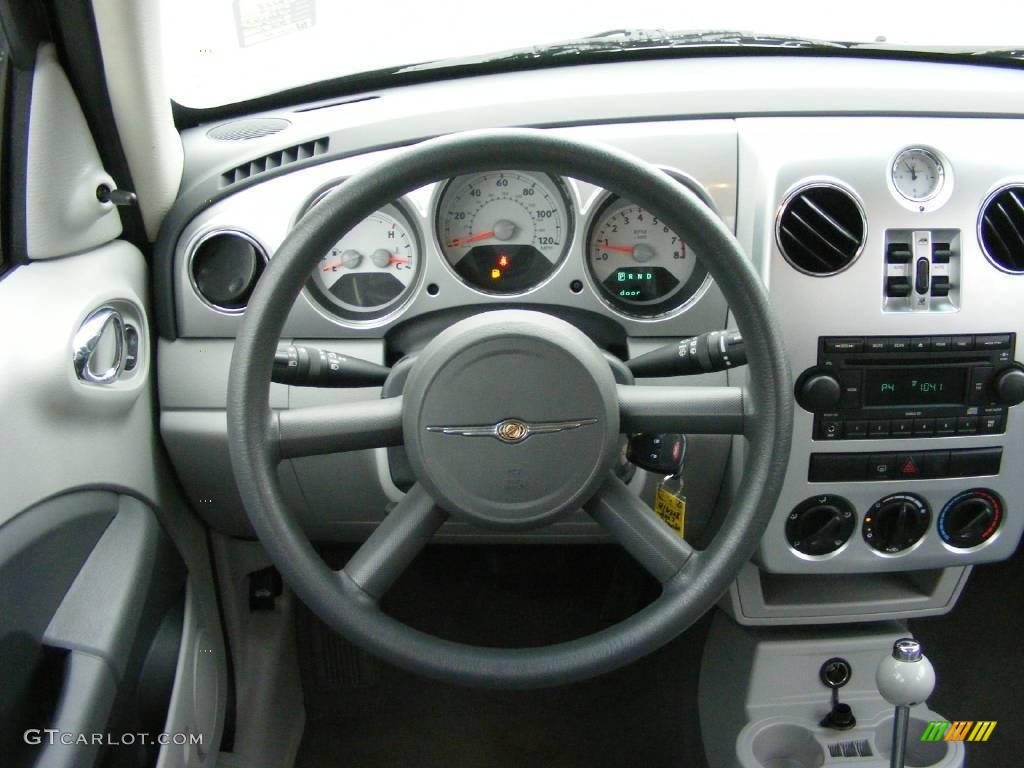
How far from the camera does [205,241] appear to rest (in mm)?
1490

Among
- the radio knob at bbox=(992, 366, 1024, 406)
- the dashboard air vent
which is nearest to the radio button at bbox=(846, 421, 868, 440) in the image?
the radio knob at bbox=(992, 366, 1024, 406)

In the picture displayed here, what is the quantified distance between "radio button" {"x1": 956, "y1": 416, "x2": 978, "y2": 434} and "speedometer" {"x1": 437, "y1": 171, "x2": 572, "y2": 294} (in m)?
0.68

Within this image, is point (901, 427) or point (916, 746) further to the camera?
point (916, 746)

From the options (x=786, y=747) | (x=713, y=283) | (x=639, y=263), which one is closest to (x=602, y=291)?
(x=639, y=263)

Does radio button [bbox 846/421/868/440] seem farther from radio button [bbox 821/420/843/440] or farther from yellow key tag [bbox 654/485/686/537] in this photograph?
yellow key tag [bbox 654/485/686/537]

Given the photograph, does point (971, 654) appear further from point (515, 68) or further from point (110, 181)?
point (110, 181)

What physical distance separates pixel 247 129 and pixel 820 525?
1.21 m

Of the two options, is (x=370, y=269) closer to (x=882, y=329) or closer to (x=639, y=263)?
(x=639, y=263)

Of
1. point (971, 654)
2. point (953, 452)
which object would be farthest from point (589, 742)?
point (953, 452)

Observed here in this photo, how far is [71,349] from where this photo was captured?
1229 millimetres

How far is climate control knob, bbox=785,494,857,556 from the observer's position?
1474 mm

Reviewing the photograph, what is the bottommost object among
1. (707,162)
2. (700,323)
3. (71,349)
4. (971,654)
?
(971,654)

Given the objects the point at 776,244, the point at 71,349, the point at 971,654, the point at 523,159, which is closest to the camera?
the point at 523,159

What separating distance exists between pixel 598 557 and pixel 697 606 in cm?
94
